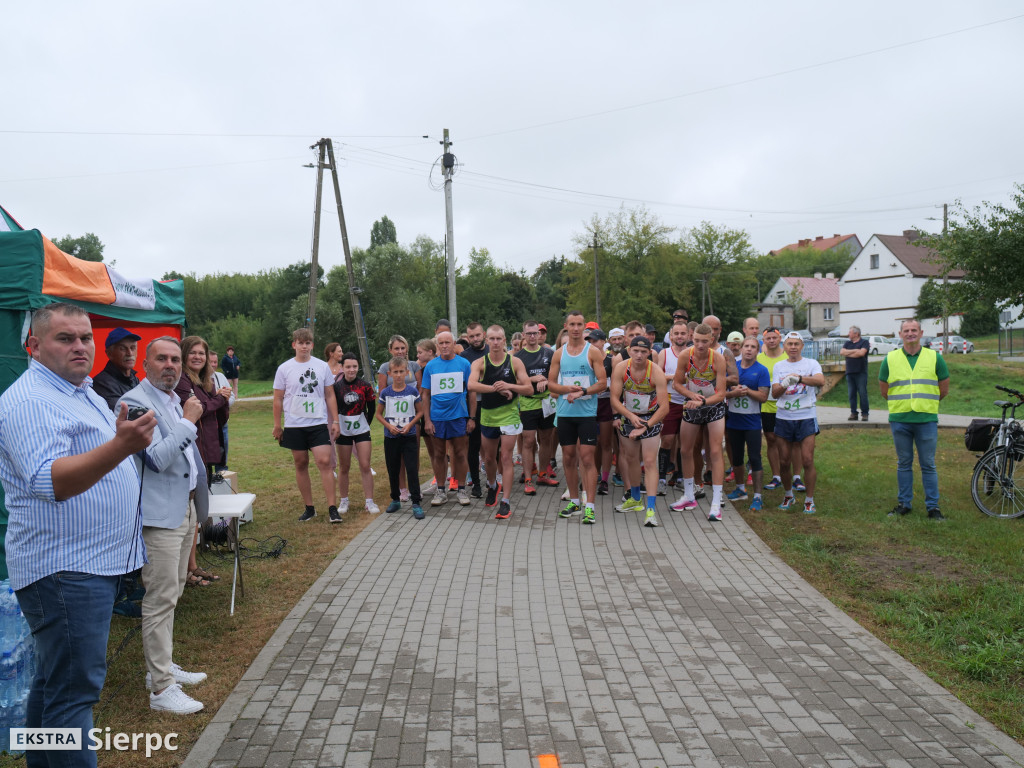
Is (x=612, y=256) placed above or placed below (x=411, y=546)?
above

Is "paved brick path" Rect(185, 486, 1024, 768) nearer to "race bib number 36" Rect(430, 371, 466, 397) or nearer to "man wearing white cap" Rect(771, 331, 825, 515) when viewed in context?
"man wearing white cap" Rect(771, 331, 825, 515)

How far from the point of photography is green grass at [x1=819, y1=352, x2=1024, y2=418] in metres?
18.9

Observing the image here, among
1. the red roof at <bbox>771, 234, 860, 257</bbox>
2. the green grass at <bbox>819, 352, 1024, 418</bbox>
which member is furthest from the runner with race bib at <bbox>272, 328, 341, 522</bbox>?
the red roof at <bbox>771, 234, 860, 257</bbox>

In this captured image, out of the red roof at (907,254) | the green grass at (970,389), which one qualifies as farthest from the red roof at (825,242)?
the green grass at (970,389)

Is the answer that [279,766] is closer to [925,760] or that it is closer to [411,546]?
[925,760]

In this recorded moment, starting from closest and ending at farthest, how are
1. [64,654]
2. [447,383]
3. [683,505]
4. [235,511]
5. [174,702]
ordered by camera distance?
[64,654], [174,702], [235,511], [683,505], [447,383]

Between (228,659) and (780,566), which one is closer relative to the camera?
(228,659)

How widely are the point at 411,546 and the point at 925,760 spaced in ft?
15.0

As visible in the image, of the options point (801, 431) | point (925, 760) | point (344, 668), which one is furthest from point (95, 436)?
point (801, 431)

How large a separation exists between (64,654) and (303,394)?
4.94 m

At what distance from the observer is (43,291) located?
186 inches

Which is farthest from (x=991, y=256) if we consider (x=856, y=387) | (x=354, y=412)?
(x=354, y=412)

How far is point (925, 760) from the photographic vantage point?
126 inches

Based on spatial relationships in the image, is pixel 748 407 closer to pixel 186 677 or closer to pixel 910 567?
pixel 910 567
